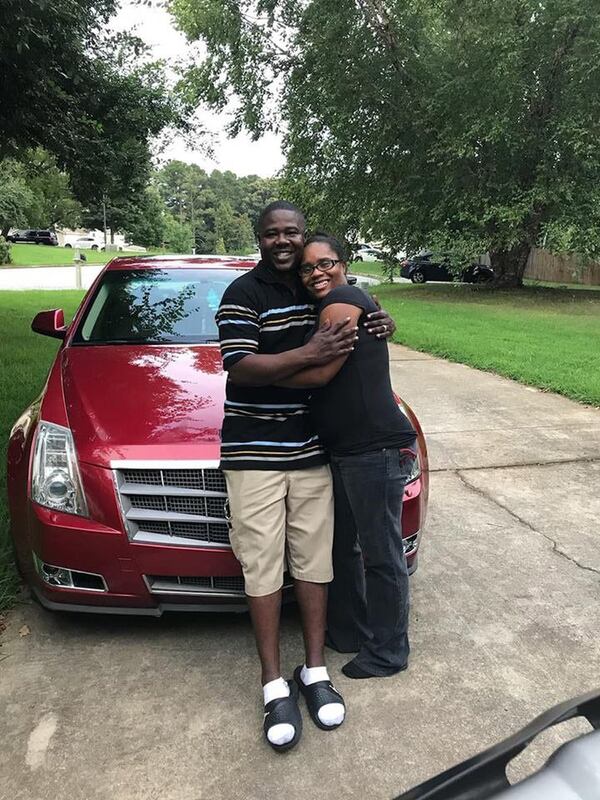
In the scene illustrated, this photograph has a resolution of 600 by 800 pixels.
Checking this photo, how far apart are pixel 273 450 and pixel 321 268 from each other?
0.65 meters

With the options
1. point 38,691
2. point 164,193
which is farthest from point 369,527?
point 164,193

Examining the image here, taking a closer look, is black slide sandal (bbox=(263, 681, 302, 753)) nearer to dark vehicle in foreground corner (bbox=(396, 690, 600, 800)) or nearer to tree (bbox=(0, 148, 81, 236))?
dark vehicle in foreground corner (bbox=(396, 690, 600, 800))

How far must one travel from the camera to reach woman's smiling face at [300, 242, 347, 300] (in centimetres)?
241

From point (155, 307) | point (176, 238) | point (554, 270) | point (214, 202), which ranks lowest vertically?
point (176, 238)

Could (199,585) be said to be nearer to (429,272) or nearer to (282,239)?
(282,239)

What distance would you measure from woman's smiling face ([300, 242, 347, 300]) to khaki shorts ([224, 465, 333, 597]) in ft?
2.13

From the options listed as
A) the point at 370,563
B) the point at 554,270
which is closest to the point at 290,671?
the point at 370,563

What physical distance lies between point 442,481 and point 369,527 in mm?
2652

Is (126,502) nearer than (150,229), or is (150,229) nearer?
(126,502)

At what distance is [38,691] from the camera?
265cm

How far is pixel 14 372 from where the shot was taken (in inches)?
292

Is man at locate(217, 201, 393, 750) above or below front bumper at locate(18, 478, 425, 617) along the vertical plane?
Result: above

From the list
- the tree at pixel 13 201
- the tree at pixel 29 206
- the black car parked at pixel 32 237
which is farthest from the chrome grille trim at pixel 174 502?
the black car parked at pixel 32 237

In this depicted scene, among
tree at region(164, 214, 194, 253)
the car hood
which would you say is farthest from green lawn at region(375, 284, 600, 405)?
tree at region(164, 214, 194, 253)
